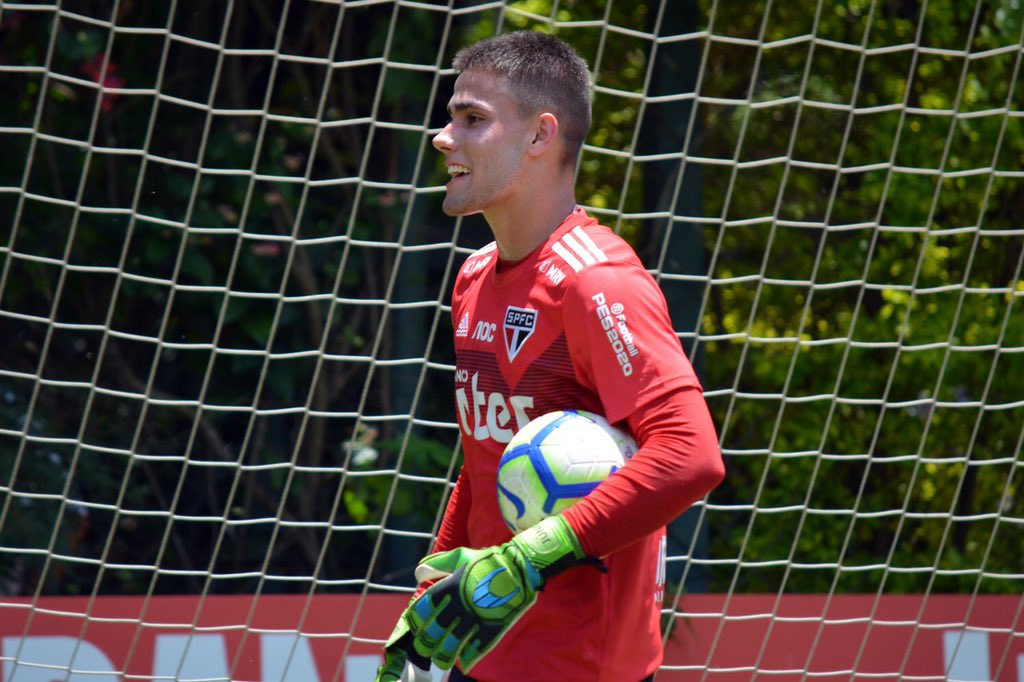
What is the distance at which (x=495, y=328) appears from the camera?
6.84 feet

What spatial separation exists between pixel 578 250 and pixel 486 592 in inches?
22.2

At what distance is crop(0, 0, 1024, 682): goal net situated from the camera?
4.17 m

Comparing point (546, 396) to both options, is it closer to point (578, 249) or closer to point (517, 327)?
point (517, 327)

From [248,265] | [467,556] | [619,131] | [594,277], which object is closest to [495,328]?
[594,277]

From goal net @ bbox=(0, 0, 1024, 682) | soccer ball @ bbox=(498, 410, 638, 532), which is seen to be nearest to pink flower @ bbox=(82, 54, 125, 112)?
goal net @ bbox=(0, 0, 1024, 682)

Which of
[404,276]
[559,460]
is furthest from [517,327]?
[404,276]

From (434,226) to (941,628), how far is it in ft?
7.30

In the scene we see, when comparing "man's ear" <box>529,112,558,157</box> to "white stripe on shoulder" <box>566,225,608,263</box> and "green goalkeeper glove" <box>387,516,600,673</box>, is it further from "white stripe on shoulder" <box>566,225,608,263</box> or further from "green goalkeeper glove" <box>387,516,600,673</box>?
"green goalkeeper glove" <box>387,516,600,673</box>

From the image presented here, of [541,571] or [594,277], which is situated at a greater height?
[594,277]

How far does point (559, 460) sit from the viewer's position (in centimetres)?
188

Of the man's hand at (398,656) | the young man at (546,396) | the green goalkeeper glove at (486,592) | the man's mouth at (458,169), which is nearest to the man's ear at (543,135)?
the young man at (546,396)

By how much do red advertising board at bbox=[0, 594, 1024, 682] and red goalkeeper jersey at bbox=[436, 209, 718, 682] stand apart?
5.48 feet

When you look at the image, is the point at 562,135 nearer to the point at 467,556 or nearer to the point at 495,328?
the point at 495,328

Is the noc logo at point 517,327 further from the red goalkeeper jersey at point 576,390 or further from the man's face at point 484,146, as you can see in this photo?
the man's face at point 484,146
